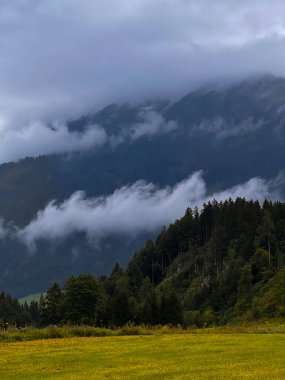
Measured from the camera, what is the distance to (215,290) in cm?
16488

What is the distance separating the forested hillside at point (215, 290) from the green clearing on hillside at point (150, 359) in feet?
201

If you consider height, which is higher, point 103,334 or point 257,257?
point 257,257

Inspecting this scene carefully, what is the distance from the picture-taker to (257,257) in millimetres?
160500

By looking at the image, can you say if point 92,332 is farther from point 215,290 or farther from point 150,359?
point 215,290

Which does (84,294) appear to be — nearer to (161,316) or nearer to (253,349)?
(161,316)

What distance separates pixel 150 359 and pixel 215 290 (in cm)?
13897

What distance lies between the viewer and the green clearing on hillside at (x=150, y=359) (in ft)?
78.2

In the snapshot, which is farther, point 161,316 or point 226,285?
point 226,285

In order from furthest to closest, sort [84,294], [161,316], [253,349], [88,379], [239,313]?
[239,313] → [84,294] → [161,316] → [253,349] → [88,379]

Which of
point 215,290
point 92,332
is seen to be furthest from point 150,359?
point 215,290

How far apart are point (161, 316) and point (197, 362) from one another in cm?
7764

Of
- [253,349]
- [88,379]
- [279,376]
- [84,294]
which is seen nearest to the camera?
[279,376]

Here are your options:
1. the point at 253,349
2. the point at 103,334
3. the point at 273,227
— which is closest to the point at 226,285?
the point at 273,227

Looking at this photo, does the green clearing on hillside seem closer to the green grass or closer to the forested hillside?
the green grass
